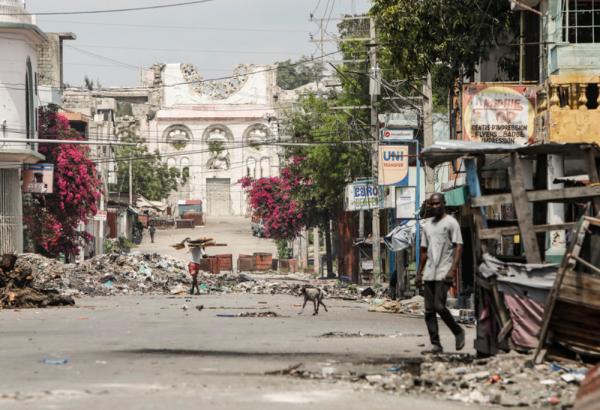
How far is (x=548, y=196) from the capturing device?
8000mm

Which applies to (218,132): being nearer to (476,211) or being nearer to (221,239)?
(221,239)

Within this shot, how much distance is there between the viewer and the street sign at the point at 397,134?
27109 mm

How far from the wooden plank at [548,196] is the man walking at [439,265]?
938mm

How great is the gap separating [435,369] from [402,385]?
944 millimetres

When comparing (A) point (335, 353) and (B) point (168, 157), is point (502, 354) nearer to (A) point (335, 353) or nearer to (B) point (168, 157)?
(A) point (335, 353)

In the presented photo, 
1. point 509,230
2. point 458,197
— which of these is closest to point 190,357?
point 509,230

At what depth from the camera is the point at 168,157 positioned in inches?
3536

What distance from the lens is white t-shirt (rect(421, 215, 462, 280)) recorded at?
29.4ft

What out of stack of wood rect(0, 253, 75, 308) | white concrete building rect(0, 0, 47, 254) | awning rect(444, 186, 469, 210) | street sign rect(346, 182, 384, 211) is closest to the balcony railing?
white concrete building rect(0, 0, 47, 254)

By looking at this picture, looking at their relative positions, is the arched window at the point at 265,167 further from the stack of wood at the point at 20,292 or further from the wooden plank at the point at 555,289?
the wooden plank at the point at 555,289

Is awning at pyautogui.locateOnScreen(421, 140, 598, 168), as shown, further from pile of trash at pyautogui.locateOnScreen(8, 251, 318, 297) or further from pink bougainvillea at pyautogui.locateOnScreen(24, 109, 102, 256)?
pink bougainvillea at pyautogui.locateOnScreen(24, 109, 102, 256)

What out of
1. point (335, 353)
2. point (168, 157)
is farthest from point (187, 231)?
point (335, 353)

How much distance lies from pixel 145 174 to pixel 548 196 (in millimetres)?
73646

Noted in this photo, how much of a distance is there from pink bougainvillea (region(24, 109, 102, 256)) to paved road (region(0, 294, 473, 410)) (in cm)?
1579
